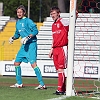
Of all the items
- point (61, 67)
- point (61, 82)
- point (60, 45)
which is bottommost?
point (61, 82)

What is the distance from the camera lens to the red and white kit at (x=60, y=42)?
943 centimetres

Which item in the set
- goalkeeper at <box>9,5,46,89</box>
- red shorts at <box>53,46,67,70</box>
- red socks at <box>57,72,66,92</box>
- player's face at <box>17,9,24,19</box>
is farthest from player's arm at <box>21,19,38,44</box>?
red socks at <box>57,72,66,92</box>

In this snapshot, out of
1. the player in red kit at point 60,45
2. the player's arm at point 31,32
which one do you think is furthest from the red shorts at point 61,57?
the player's arm at point 31,32

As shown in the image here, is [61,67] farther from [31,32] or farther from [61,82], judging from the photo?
[31,32]

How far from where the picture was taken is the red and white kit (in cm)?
943

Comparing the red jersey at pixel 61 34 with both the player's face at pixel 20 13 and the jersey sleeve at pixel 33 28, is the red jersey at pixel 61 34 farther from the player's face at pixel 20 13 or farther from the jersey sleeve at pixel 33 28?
the player's face at pixel 20 13

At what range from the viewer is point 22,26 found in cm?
1091

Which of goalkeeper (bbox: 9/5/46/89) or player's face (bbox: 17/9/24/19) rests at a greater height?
player's face (bbox: 17/9/24/19)

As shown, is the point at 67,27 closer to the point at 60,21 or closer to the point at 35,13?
the point at 60,21

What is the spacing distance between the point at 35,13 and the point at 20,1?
4.23 metres

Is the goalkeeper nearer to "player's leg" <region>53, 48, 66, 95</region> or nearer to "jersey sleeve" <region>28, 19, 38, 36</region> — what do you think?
"jersey sleeve" <region>28, 19, 38, 36</region>

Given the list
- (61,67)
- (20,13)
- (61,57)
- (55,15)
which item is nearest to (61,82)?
(61,67)

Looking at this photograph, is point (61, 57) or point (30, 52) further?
point (30, 52)

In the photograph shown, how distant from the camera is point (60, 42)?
9500mm
